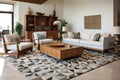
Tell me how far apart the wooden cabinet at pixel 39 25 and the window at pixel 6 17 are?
3.81 feet

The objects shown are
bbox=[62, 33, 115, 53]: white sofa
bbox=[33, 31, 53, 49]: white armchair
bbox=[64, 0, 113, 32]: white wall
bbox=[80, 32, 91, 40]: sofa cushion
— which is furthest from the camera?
bbox=[64, 0, 113, 32]: white wall

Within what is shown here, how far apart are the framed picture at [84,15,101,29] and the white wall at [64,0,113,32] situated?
0.19 meters

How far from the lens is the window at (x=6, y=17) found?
793 cm

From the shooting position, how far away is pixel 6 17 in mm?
8109

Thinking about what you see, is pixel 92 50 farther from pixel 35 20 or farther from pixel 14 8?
pixel 14 8

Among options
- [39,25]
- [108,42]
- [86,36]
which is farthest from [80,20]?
[108,42]

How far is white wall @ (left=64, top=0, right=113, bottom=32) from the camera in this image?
6.88 metres

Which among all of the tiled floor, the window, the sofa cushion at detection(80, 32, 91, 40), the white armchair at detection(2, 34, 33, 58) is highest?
the window

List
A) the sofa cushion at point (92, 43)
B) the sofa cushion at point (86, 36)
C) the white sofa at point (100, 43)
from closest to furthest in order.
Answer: the white sofa at point (100, 43)
the sofa cushion at point (92, 43)
the sofa cushion at point (86, 36)

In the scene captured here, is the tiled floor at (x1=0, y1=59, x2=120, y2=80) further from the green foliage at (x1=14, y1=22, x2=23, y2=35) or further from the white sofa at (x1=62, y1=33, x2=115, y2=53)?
the green foliage at (x1=14, y1=22, x2=23, y2=35)

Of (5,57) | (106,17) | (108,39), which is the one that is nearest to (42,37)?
(5,57)

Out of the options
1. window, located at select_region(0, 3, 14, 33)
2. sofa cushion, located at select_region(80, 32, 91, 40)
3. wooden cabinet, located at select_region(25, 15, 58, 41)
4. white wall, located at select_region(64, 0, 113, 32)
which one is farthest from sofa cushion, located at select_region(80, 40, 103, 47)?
window, located at select_region(0, 3, 14, 33)

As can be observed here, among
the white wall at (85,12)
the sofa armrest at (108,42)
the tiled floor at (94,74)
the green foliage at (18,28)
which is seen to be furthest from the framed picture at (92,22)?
the tiled floor at (94,74)

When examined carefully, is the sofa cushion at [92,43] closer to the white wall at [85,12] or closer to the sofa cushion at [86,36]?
the sofa cushion at [86,36]
